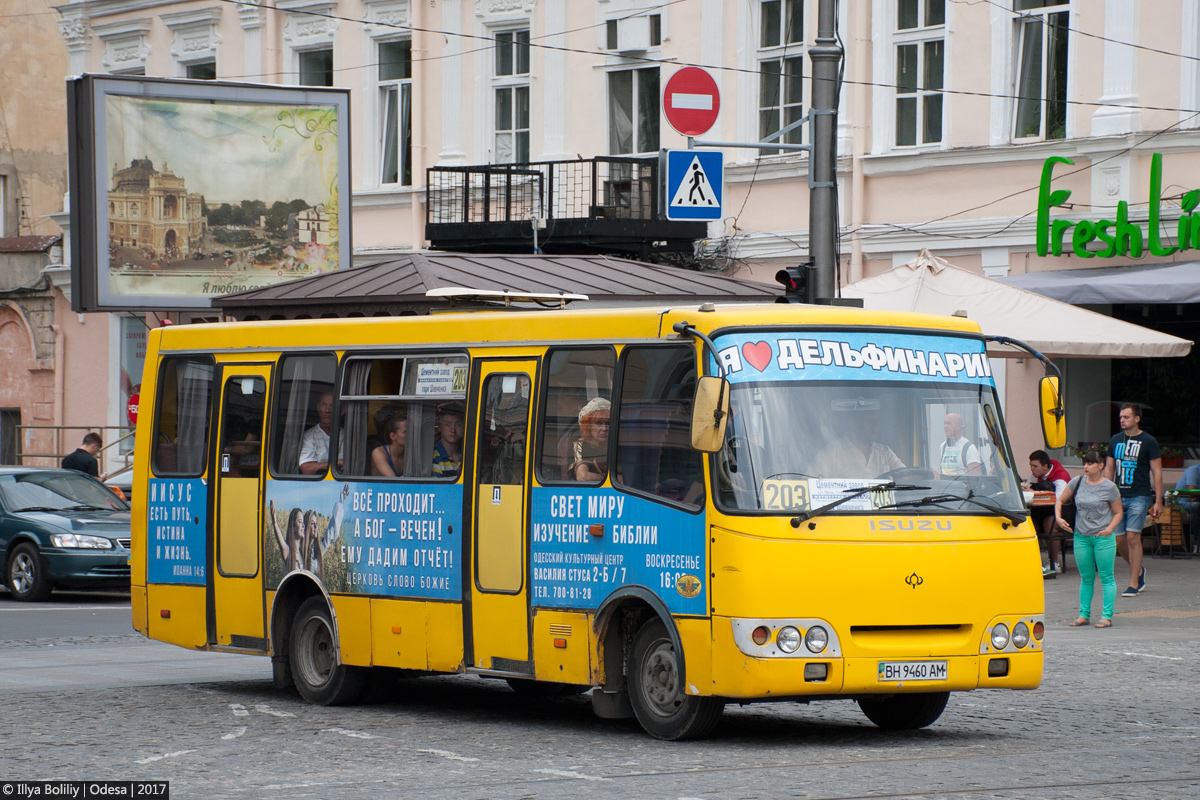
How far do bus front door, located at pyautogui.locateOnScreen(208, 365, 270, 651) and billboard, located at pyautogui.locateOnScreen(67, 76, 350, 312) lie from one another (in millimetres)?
13050

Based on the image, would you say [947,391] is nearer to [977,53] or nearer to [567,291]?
[567,291]

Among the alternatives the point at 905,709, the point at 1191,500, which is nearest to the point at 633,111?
the point at 1191,500

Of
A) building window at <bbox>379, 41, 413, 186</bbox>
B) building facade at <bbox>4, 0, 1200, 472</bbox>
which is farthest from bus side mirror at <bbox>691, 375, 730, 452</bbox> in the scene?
building window at <bbox>379, 41, 413, 186</bbox>

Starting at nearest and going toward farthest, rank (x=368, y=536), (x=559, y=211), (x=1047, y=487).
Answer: (x=368, y=536)
(x=1047, y=487)
(x=559, y=211)

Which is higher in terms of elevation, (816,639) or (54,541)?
(816,639)

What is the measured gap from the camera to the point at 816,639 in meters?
9.98

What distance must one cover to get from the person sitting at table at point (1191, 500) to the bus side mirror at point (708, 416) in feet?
47.5

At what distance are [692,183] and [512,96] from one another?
1346 cm

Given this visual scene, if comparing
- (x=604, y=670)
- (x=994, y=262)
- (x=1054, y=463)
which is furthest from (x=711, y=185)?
(x=604, y=670)

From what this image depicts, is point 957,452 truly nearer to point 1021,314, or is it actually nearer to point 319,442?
point 319,442

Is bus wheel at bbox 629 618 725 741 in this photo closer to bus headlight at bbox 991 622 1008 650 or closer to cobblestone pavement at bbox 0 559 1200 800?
cobblestone pavement at bbox 0 559 1200 800

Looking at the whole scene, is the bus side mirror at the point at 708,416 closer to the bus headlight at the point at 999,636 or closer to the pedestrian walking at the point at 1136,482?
the bus headlight at the point at 999,636

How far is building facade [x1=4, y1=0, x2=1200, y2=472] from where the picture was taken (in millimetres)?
24047

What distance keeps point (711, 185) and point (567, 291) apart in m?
4.32
